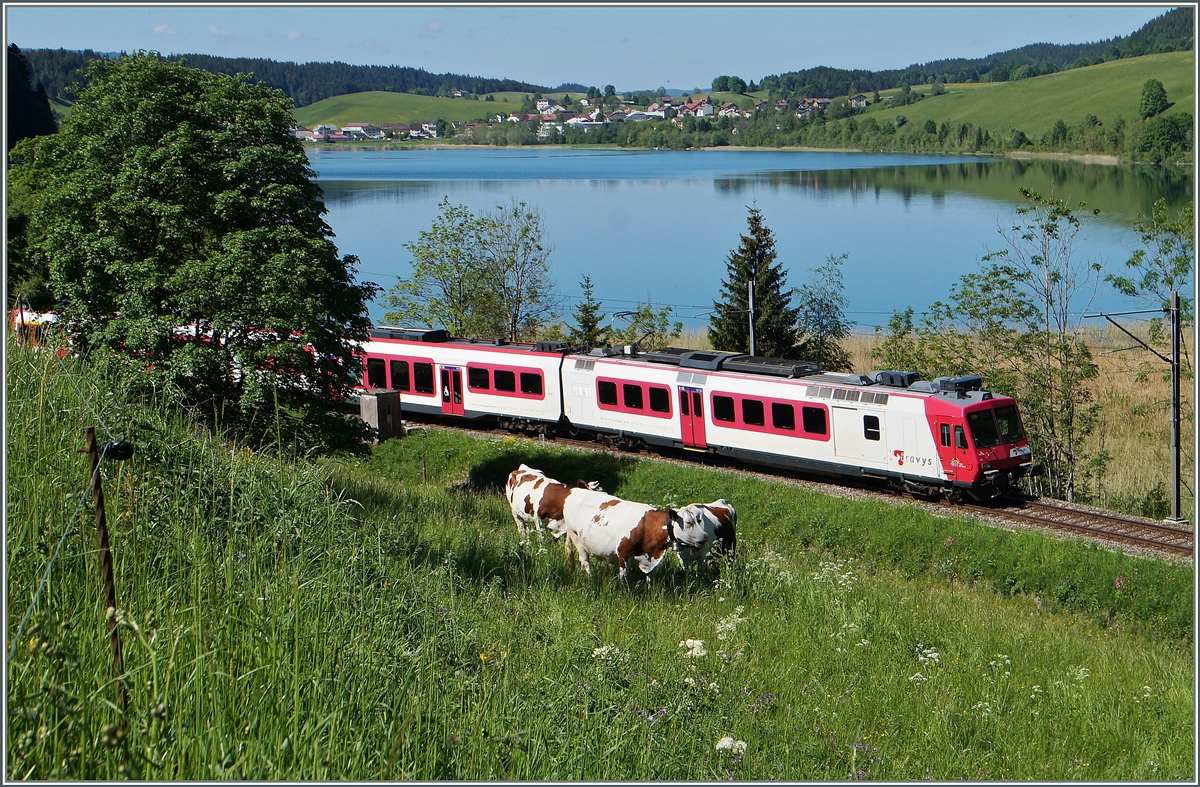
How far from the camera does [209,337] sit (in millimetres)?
A: 21500

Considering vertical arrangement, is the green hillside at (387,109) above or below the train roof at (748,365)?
above

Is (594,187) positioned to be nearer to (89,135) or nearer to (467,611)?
(89,135)

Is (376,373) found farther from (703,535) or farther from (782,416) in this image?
(703,535)

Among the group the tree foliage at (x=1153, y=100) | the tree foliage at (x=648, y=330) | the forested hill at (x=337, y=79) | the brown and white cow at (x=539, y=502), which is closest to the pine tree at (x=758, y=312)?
the tree foliage at (x=648, y=330)

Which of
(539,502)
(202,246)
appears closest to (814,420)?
(539,502)

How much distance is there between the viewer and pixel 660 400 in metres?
26.7

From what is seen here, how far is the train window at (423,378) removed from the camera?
31641 mm

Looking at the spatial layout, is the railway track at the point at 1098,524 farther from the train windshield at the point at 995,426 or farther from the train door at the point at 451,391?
the train door at the point at 451,391

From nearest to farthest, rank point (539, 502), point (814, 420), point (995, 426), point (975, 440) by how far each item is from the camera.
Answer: point (539, 502), point (975, 440), point (995, 426), point (814, 420)

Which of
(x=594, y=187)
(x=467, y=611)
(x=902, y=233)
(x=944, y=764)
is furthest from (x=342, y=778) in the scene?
(x=594, y=187)

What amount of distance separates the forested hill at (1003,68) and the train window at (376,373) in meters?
137

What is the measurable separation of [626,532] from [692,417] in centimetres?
1240

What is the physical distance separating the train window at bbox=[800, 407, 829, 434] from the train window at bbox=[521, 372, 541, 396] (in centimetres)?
867

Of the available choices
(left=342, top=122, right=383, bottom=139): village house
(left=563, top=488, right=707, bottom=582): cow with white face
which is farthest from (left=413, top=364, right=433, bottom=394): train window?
(left=342, top=122, right=383, bottom=139): village house
